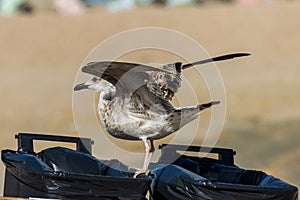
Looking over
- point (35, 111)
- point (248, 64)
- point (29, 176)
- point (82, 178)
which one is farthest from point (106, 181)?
point (248, 64)

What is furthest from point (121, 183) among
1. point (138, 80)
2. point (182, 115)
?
point (182, 115)

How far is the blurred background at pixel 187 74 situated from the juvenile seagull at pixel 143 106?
19.4 ft

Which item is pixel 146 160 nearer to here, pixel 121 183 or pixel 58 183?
pixel 121 183

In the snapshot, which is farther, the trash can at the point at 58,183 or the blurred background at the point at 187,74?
the blurred background at the point at 187,74

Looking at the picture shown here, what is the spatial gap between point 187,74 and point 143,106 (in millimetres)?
14174

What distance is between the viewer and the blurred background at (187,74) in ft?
47.2

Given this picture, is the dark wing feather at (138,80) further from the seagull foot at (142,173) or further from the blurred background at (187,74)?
the blurred background at (187,74)

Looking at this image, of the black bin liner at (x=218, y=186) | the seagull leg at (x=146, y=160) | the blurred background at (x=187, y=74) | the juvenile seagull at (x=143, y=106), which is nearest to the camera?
the black bin liner at (x=218, y=186)

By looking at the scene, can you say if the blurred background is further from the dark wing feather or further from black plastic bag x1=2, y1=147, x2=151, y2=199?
black plastic bag x1=2, y1=147, x2=151, y2=199

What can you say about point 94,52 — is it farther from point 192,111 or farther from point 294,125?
point 294,125

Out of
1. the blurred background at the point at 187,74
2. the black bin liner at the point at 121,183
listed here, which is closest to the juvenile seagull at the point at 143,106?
the black bin liner at the point at 121,183

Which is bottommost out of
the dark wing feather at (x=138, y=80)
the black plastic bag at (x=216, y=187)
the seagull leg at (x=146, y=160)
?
the black plastic bag at (x=216, y=187)

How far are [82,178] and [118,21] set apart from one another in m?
23.1

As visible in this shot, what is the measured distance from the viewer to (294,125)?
1504cm
